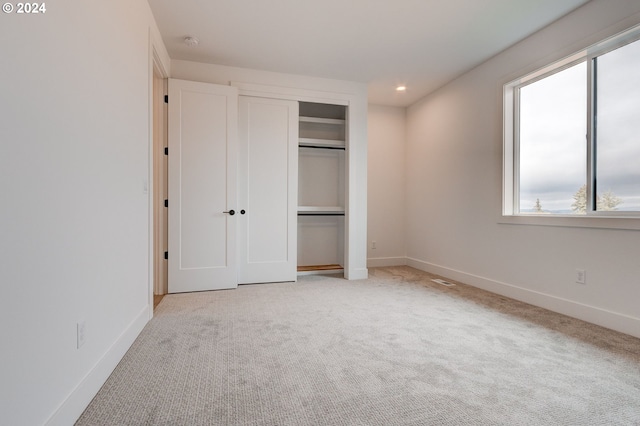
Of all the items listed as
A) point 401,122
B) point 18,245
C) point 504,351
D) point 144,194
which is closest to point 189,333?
point 144,194

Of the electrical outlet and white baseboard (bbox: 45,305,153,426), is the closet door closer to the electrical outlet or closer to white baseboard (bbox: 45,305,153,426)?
white baseboard (bbox: 45,305,153,426)

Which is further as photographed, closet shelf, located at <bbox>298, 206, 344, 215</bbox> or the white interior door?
closet shelf, located at <bbox>298, 206, 344, 215</bbox>

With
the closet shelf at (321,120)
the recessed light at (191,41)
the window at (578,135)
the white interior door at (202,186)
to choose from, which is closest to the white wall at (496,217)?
the window at (578,135)

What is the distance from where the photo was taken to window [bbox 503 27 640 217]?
2389 millimetres

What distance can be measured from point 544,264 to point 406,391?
2252mm

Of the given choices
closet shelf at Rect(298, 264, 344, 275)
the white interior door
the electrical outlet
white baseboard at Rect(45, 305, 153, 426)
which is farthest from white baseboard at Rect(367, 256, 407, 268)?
the electrical outlet

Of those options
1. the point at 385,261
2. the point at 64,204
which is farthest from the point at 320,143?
the point at 64,204

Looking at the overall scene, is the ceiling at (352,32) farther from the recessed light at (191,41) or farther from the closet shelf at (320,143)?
the closet shelf at (320,143)

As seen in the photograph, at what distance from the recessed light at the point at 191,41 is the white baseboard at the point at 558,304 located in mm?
4105

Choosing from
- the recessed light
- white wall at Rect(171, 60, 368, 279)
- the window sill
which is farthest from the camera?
white wall at Rect(171, 60, 368, 279)

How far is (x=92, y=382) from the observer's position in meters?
1.52

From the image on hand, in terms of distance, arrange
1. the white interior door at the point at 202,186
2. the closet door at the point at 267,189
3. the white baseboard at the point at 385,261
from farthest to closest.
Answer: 1. the white baseboard at the point at 385,261
2. the closet door at the point at 267,189
3. the white interior door at the point at 202,186

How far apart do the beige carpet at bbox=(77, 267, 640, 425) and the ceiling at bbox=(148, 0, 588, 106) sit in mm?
2666

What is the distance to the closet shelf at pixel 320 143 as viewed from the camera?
13.8 ft
